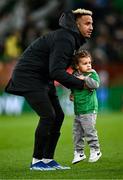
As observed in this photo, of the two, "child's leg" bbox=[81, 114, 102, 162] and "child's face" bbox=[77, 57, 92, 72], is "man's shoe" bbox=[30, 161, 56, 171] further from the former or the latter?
"child's face" bbox=[77, 57, 92, 72]

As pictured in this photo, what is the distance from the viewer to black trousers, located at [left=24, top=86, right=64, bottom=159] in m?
12.1

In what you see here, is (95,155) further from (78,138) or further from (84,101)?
(84,101)

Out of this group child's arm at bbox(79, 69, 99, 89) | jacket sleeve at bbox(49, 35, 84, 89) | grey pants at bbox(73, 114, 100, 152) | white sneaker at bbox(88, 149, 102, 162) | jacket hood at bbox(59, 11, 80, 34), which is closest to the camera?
jacket sleeve at bbox(49, 35, 84, 89)

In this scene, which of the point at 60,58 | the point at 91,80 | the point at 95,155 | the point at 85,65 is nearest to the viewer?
→ the point at 60,58

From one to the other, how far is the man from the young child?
2.02ft

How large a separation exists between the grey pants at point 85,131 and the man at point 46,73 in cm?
69

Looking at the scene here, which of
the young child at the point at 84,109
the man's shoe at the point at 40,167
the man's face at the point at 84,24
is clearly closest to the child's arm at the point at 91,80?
the young child at the point at 84,109

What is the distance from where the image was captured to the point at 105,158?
14.0m

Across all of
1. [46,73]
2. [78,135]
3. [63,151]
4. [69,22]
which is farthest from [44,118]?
[63,151]

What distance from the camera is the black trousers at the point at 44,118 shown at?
12102 millimetres

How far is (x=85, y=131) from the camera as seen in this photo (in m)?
13.0

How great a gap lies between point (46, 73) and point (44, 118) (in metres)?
0.65

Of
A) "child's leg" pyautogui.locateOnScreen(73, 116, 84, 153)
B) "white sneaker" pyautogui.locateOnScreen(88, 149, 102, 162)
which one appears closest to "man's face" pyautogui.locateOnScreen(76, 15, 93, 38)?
"child's leg" pyautogui.locateOnScreen(73, 116, 84, 153)

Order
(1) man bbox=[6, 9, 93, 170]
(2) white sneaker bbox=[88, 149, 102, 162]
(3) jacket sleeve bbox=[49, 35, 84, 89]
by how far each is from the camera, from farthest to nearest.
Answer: (2) white sneaker bbox=[88, 149, 102, 162]
(1) man bbox=[6, 9, 93, 170]
(3) jacket sleeve bbox=[49, 35, 84, 89]
